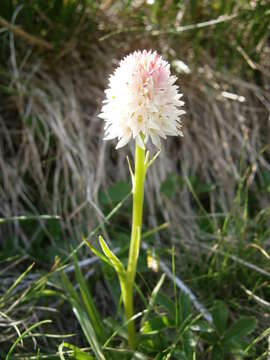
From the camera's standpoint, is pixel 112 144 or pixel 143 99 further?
pixel 112 144

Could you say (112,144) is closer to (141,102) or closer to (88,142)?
(88,142)

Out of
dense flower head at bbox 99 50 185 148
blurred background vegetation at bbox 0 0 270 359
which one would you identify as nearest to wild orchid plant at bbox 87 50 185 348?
dense flower head at bbox 99 50 185 148

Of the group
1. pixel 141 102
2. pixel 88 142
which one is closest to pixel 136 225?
pixel 141 102

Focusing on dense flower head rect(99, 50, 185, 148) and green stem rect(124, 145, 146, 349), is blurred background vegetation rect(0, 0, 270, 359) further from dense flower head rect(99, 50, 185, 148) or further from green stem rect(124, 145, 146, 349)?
dense flower head rect(99, 50, 185, 148)

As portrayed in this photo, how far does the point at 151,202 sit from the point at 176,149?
0.33 m

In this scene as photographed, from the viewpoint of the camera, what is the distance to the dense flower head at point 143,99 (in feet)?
2.99

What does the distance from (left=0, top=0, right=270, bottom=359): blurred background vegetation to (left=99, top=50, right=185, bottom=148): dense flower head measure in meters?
0.58

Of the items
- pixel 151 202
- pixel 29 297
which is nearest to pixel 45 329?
pixel 29 297

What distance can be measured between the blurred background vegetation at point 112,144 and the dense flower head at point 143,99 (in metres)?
0.58

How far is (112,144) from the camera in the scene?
187 cm

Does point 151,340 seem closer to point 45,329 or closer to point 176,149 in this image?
point 45,329

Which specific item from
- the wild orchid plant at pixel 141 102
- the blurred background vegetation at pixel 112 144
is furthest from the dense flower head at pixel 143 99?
the blurred background vegetation at pixel 112 144

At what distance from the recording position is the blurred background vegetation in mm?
1567

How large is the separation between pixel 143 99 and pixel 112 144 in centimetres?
97
